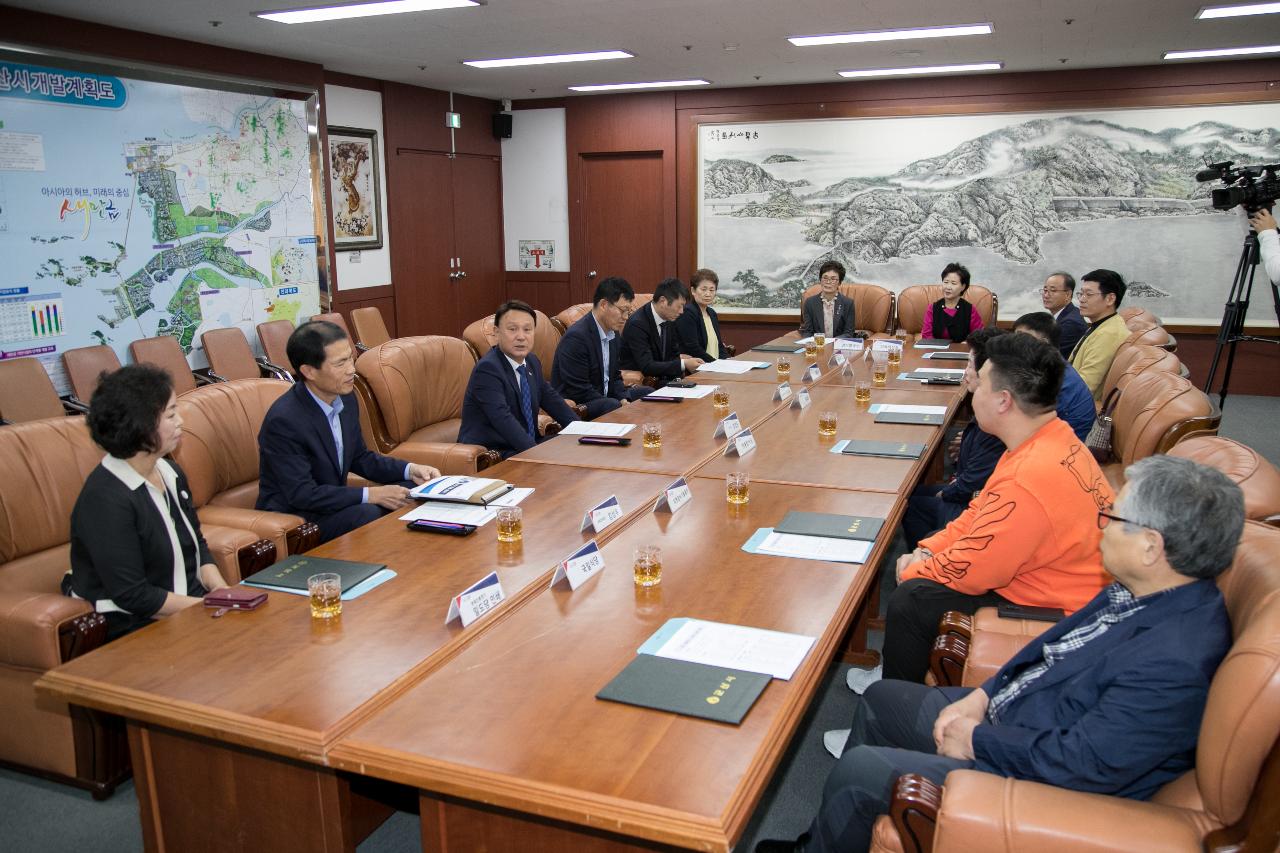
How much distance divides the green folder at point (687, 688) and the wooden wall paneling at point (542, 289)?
8914 millimetres

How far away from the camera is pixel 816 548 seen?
Result: 2572 millimetres

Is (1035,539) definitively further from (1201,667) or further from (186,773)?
(186,773)

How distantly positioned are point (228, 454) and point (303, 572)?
4.96 feet

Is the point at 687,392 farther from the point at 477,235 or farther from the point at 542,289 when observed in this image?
the point at 542,289

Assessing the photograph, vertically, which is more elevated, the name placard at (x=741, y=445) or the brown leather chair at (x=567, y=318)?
the brown leather chair at (x=567, y=318)

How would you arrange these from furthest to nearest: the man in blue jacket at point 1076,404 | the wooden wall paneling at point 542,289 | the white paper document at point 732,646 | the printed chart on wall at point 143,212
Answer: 1. the wooden wall paneling at point 542,289
2. the printed chart on wall at point 143,212
3. the man in blue jacket at point 1076,404
4. the white paper document at point 732,646

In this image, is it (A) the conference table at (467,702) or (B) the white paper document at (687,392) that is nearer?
(A) the conference table at (467,702)

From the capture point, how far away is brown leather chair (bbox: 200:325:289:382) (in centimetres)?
663

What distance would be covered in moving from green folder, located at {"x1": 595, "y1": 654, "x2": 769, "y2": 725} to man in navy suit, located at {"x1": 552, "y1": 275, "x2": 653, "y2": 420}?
360 cm

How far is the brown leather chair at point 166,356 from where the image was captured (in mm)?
6148

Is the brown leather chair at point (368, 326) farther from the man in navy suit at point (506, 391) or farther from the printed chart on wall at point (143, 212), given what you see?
the man in navy suit at point (506, 391)

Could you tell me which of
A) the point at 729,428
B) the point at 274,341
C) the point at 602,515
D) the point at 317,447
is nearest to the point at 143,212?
the point at 274,341

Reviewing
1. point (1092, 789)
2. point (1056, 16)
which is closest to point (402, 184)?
point (1056, 16)

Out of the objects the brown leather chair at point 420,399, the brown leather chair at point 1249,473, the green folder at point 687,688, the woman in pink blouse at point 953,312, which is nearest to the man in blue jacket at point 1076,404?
the brown leather chair at point 1249,473
